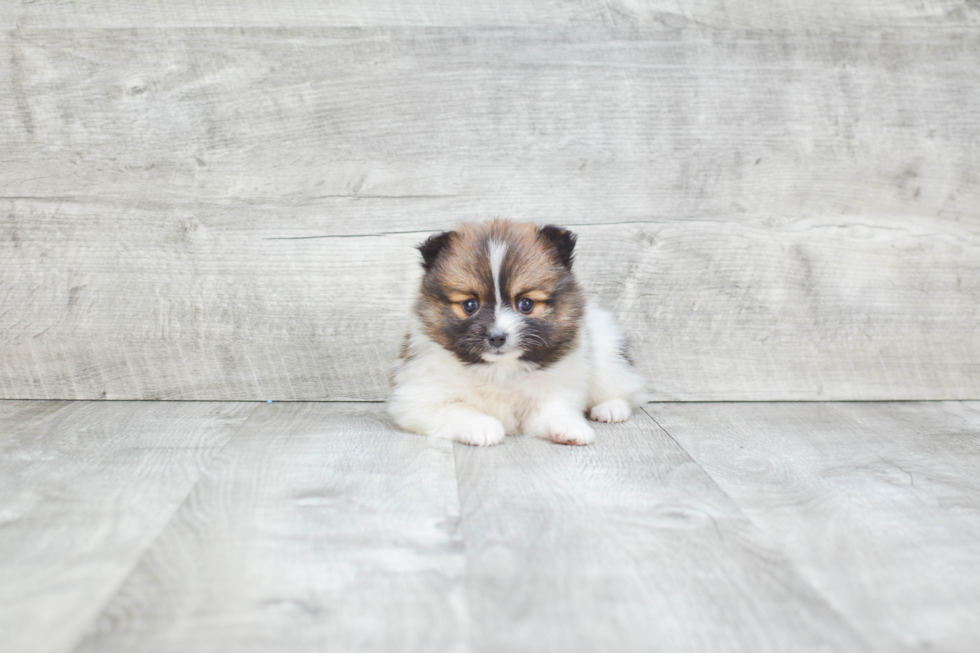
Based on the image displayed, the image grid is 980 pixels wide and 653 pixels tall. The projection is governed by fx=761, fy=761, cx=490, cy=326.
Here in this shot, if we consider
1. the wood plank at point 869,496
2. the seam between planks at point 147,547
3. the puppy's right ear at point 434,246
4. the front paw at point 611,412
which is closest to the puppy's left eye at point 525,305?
the puppy's right ear at point 434,246

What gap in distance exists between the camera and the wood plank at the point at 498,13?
9.46 ft

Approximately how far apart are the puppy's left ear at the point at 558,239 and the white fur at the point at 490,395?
0.88 feet

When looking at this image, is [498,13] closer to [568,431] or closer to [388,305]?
[388,305]

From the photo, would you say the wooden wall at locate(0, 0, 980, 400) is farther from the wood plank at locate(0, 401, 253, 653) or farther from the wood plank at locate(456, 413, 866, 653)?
the wood plank at locate(456, 413, 866, 653)

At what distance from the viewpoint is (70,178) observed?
296 cm

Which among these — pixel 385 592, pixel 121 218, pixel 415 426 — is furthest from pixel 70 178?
pixel 385 592

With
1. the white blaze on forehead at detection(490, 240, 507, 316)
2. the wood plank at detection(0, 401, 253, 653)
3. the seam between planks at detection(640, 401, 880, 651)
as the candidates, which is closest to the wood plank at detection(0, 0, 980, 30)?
the white blaze on forehead at detection(490, 240, 507, 316)

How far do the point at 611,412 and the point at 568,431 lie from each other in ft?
1.24

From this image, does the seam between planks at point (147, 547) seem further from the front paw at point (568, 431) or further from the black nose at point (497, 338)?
the front paw at point (568, 431)

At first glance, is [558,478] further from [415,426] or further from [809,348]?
[809,348]

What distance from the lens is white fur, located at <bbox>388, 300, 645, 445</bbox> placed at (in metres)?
2.43

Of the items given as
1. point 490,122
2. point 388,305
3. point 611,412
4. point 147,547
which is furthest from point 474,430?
point 490,122

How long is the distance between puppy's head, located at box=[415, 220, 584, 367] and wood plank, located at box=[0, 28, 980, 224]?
574 millimetres

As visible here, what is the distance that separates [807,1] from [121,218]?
284 cm
